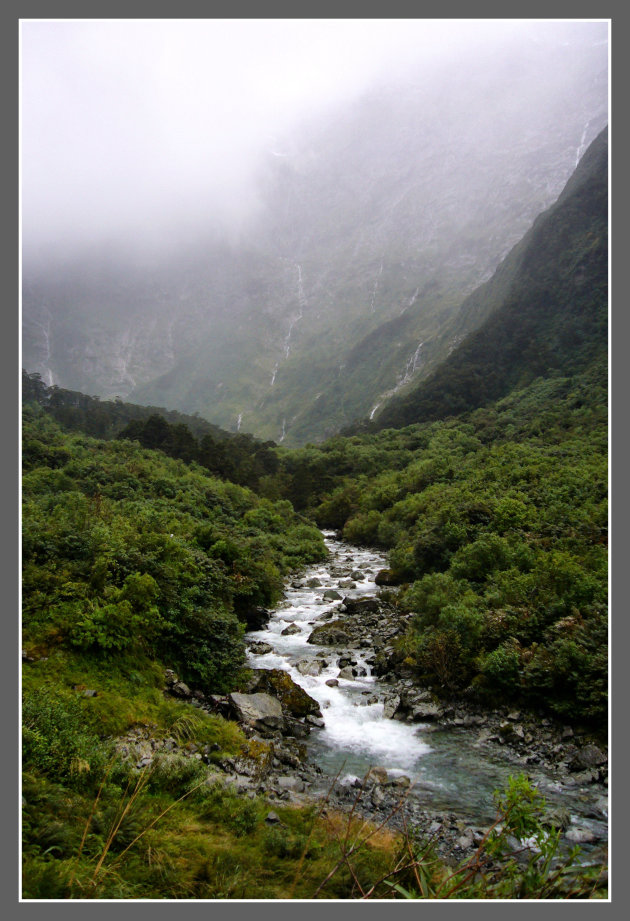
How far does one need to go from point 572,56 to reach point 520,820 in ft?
873

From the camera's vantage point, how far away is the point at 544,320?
87938mm

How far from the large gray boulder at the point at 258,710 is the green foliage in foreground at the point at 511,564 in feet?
13.2

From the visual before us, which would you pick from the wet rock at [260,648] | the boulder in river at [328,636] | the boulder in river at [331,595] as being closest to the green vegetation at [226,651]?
the wet rock at [260,648]

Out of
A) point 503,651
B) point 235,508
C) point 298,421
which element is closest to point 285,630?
point 503,651

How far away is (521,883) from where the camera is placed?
4.67 metres

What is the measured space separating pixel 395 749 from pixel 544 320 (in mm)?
92624

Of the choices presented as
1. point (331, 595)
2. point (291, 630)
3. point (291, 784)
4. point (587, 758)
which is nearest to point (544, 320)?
point (331, 595)

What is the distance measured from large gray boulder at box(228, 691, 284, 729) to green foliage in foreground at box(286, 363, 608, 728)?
4026mm

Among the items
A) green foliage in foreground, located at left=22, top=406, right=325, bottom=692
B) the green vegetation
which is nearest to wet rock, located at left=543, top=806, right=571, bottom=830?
the green vegetation

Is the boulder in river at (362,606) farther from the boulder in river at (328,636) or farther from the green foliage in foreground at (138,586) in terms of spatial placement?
the green foliage in foreground at (138,586)

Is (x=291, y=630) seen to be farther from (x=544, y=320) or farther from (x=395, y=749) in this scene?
(x=544, y=320)

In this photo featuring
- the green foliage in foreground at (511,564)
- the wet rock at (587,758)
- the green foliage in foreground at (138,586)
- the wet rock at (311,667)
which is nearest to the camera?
the wet rock at (587,758)

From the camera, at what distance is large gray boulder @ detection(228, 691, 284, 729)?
33.2 feet

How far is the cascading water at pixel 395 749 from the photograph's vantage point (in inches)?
318
